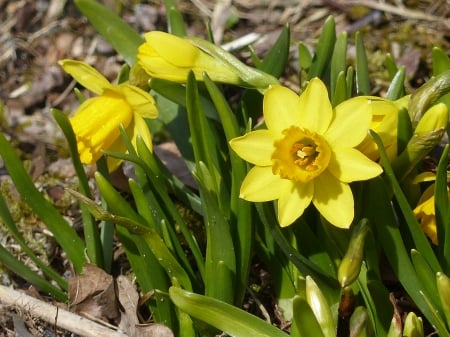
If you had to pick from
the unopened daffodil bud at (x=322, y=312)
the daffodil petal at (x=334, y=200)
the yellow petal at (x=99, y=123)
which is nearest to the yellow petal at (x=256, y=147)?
the daffodil petal at (x=334, y=200)

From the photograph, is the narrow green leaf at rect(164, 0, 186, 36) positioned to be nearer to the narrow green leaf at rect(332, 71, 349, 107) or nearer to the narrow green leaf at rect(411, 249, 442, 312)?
the narrow green leaf at rect(332, 71, 349, 107)

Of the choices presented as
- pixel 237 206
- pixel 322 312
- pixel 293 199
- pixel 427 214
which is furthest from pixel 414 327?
pixel 237 206

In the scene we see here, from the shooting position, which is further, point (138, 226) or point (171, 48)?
point (171, 48)

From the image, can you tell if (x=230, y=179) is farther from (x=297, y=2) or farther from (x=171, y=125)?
(x=297, y=2)

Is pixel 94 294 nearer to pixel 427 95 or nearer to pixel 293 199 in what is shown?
pixel 293 199

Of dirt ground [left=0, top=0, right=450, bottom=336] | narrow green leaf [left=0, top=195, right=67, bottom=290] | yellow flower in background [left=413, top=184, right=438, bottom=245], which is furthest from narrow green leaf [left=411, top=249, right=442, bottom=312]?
dirt ground [left=0, top=0, right=450, bottom=336]

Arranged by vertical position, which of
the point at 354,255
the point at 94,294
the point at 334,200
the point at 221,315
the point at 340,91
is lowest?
the point at 94,294

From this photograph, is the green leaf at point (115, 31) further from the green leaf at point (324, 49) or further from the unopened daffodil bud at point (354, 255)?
the unopened daffodil bud at point (354, 255)
